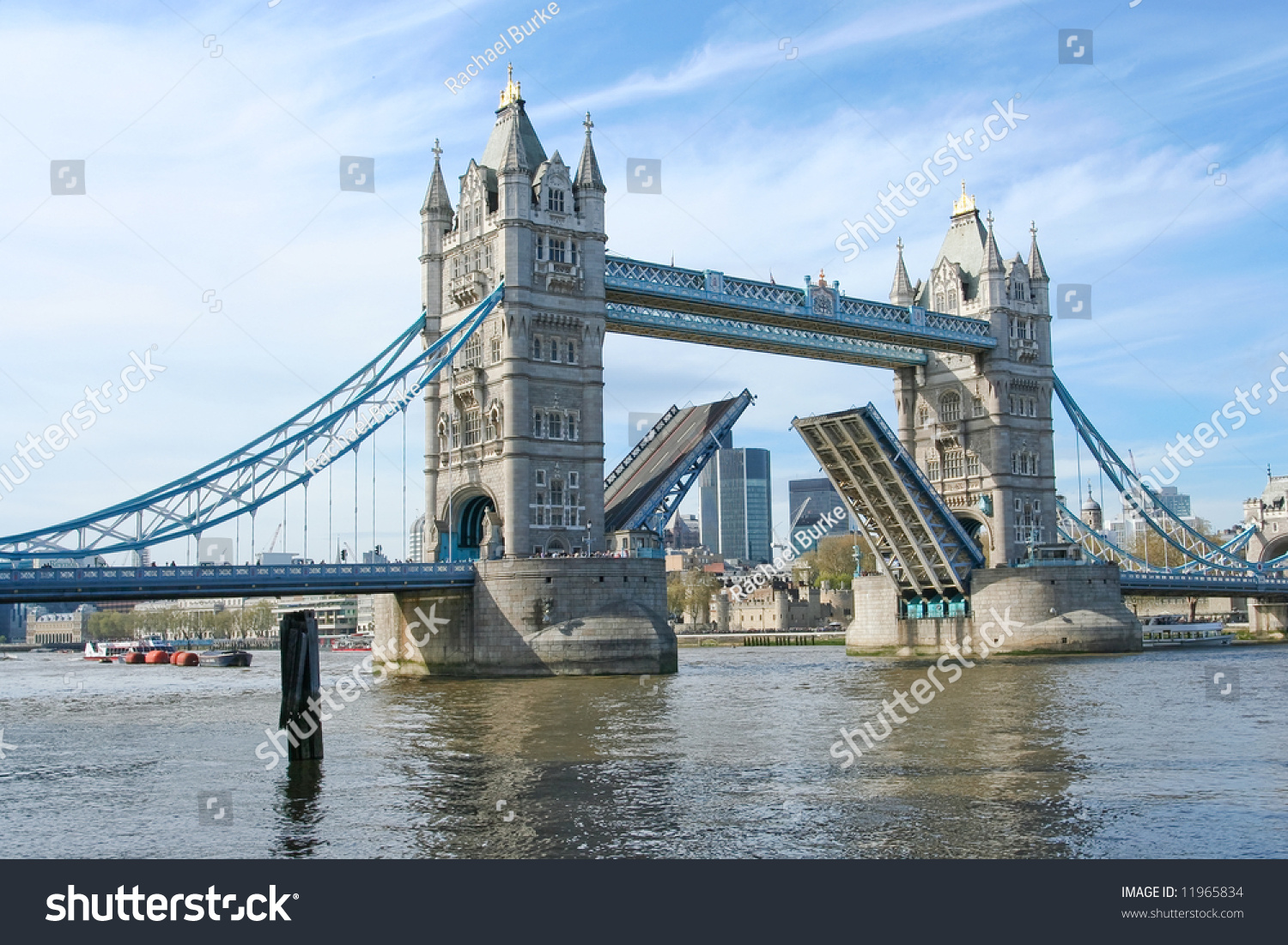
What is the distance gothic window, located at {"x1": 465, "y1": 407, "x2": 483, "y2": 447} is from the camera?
5612 centimetres

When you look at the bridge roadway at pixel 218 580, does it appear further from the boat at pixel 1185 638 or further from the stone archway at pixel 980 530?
the boat at pixel 1185 638

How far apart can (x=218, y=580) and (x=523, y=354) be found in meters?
15.6

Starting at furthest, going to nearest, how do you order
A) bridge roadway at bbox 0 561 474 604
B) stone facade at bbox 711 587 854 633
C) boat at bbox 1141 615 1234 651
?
stone facade at bbox 711 587 854 633, boat at bbox 1141 615 1234 651, bridge roadway at bbox 0 561 474 604

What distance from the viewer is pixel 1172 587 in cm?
7569

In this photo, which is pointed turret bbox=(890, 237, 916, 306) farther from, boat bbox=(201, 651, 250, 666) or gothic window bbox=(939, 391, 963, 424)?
boat bbox=(201, 651, 250, 666)

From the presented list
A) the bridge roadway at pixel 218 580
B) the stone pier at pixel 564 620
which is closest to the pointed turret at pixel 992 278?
the stone pier at pixel 564 620

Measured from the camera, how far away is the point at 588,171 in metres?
56.7

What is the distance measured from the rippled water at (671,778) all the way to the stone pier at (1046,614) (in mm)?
22345

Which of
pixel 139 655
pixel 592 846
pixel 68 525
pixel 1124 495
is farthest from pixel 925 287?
pixel 139 655

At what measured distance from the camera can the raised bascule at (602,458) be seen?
164 ft

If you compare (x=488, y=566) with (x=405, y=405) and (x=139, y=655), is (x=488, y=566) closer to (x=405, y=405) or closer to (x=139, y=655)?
(x=405, y=405)
